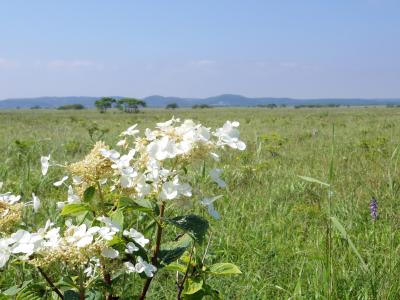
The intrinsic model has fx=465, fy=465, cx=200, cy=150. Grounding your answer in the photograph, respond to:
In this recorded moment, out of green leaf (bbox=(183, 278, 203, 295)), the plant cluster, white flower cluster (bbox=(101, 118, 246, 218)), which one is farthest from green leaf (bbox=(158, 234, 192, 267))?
white flower cluster (bbox=(101, 118, 246, 218))

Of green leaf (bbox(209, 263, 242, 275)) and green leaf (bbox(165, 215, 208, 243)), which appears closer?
green leaf (bbox(165, 215, 208, 243))

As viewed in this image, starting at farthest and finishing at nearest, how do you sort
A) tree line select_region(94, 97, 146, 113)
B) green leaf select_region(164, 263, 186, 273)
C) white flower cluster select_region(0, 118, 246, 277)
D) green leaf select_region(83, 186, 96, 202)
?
tree line select_region(94, 97, 146, 113) < green leaf select_region(164, 263, 186, 273) < green leaf select_region(83, 186, 96, 202) < white flower cluster select_region(0, 118, 246, 277)

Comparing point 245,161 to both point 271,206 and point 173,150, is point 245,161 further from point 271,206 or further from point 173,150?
point 173,150

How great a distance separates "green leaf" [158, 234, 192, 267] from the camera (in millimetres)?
1711

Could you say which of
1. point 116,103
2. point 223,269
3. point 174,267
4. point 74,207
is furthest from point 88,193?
point 116,103

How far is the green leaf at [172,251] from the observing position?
1.71 metres

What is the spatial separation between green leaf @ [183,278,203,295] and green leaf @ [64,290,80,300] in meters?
0.40

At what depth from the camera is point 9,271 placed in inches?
128

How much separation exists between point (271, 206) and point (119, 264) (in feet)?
11.4

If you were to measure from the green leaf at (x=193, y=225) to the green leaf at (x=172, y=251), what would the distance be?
0.61 ft

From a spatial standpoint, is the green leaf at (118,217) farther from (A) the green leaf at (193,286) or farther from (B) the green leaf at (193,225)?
(A) the green leaf at (193,286)

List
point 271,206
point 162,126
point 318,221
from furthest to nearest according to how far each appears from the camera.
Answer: point 271,206 → point 318,221 → point 162,126

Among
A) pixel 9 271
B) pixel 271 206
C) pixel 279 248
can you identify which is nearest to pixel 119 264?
pixel 9 271

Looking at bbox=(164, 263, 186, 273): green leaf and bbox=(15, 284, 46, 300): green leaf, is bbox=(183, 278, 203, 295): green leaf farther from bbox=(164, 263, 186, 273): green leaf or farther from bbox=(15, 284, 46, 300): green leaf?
bbox=(15, 284, 46, 300): green leaf
